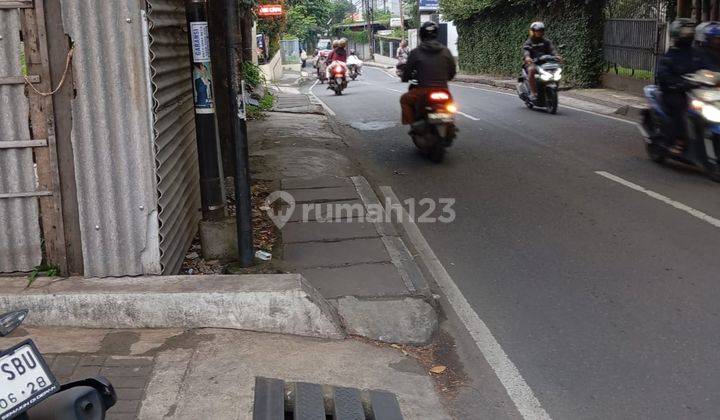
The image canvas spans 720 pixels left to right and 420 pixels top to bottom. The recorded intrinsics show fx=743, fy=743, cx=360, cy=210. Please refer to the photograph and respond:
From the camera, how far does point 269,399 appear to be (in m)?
4.00

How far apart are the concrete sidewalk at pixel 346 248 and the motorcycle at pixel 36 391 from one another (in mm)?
2221

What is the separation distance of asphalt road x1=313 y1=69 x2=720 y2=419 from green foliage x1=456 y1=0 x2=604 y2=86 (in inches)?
397

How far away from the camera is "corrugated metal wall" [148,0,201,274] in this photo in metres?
5.40

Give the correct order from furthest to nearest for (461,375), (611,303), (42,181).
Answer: (611,303), (42,181), (461,375)

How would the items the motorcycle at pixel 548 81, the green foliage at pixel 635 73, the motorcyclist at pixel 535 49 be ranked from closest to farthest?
1. the motorcycle at pixel 548 81
2. the motorcyclist at pixel 535 49
3. the green foliage at pixel 635 73

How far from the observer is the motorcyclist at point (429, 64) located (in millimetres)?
10539

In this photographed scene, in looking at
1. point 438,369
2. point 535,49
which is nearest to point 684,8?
point 535,49

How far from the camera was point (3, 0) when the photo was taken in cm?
472

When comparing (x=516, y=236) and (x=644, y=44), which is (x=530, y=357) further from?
(x=644, y=44)

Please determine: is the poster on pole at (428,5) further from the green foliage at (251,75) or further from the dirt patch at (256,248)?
the dirt patch at (256,248)

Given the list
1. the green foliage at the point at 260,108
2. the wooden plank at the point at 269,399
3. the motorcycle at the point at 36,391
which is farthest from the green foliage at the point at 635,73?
the motorcycle at the point at 36,391

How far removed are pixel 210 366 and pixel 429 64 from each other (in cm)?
715

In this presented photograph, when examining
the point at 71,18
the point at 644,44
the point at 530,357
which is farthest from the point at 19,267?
the point at 644,44

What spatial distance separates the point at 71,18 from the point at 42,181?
110cm
